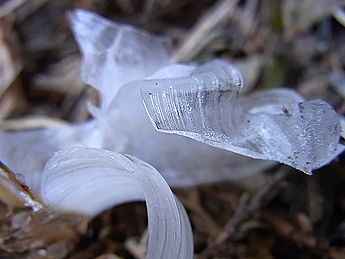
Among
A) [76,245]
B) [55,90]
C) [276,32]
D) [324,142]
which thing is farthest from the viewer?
[55,90]

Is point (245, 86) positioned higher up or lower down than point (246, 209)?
higher up

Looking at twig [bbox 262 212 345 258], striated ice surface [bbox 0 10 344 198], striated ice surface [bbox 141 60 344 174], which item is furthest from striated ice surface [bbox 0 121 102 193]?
twig [bbox 262 212 345 258]

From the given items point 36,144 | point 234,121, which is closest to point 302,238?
point 234,121

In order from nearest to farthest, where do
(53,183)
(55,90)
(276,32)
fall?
(53,183) → (276,32) → (55,90)

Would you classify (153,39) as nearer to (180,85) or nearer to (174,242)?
(180,85)

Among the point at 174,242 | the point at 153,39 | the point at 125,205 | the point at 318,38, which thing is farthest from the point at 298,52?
the point at 174,242

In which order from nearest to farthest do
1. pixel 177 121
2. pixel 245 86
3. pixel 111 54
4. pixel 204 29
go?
1. pixel 177 121
2. pixel 111 54
3. pixel 245 86
4. pixel 204 29

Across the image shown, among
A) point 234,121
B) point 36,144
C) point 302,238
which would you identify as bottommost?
point 302,238

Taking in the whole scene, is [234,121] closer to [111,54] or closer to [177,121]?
[177,121]

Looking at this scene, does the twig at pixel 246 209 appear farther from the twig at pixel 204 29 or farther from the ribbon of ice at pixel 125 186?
the twig at pixel 204 29
